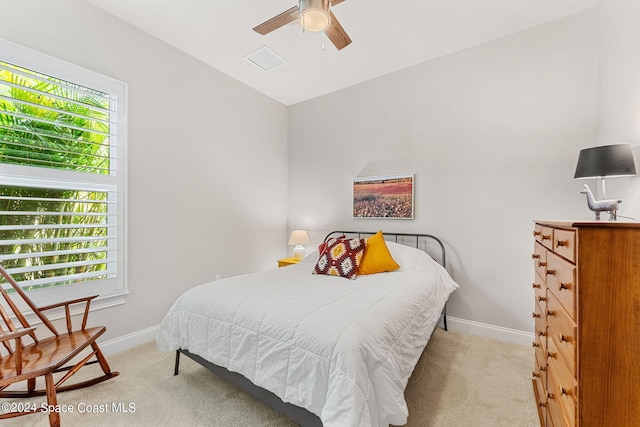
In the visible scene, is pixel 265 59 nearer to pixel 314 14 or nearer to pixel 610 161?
pixel 314 14

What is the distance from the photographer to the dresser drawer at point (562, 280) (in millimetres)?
949

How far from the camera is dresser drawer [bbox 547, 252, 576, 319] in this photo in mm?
949

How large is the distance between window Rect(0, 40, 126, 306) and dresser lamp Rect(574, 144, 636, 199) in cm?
359

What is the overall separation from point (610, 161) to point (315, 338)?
1976 mm

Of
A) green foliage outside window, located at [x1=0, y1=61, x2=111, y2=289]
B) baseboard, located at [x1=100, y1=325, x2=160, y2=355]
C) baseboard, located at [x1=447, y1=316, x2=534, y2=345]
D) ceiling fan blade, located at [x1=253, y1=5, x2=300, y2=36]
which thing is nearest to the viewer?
ceiling fan blade, located at [x1=253, y1=5, x2=300, y2=36]

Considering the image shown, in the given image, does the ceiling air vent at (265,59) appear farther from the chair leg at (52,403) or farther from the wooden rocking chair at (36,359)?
the chair leg at (52,403)

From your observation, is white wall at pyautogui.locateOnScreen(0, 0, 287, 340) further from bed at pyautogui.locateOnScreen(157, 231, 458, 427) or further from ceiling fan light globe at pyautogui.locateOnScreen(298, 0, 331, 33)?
ceiling fan light globe at pyautogui.locateOnScreen(298, 0, 331, 33)

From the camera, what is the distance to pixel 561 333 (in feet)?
3.65

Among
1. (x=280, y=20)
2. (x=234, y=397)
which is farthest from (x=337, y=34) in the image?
(x=234, y=397)

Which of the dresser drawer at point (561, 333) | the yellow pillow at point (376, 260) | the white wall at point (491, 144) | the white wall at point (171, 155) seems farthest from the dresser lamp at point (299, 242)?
the dresser drawer at point (561, 333)

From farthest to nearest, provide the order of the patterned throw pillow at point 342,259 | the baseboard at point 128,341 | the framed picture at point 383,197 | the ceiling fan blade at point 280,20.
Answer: the framed picture at point 383,197
the patterned throw pillow at point 342,259
the baseboard at point 128,341
the ceiling fan blade at point 280,20

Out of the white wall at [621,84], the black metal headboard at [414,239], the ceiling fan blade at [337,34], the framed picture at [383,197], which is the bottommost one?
the black metal headboard at [414,239]

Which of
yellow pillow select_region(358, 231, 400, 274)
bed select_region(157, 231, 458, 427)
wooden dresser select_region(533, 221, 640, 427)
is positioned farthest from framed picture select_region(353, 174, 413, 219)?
wooden dresser select_region(533, 221, 640, 427)

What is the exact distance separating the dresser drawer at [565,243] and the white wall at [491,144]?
174cm
